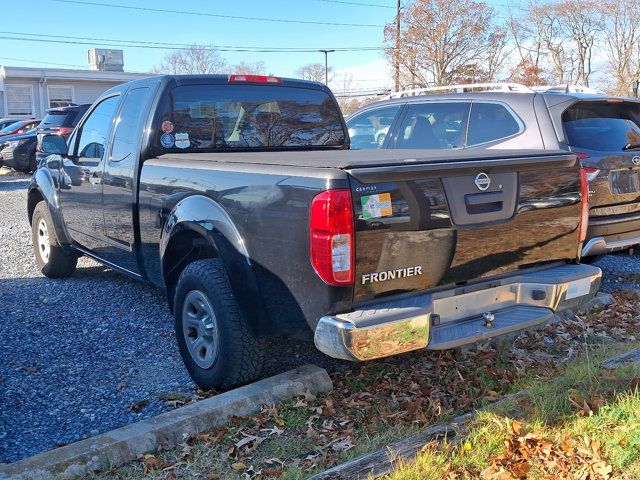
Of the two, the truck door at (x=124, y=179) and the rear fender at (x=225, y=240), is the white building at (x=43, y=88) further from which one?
the rear fender at (x=225, y=240)

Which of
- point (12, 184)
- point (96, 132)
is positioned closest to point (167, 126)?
point (96, 132)

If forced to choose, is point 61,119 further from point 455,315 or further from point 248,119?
point 455,315

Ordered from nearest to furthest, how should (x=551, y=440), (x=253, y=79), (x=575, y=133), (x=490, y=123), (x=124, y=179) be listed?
(x=551, y=440), (x=124, y=179), (x=253, y=79), (x=575, y=133), (x=490, y=123)

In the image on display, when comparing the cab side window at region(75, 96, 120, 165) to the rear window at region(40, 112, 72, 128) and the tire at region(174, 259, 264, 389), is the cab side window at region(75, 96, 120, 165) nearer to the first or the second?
the tire at region(174, 259, 264, 389)

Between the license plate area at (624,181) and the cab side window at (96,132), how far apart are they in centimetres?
443

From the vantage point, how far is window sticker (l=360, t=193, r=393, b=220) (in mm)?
3242

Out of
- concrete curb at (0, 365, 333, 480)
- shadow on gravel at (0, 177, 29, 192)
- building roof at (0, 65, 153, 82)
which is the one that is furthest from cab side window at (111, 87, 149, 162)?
building roof at (0, 65, 153, 82)

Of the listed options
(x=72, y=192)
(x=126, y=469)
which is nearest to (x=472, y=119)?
(x=72, y=192)

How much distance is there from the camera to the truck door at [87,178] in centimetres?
573

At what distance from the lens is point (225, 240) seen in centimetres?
394

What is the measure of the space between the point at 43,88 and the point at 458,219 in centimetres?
3566

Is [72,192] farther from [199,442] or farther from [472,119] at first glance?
[472,119]

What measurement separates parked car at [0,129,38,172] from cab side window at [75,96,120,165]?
49.1 feet

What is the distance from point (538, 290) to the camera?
13.0ft
